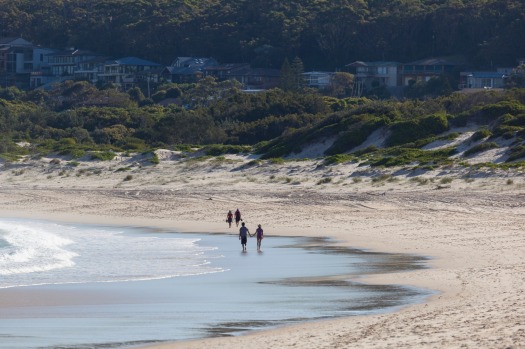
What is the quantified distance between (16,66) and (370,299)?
91.1m

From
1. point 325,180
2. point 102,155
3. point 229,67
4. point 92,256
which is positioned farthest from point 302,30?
point 92,256

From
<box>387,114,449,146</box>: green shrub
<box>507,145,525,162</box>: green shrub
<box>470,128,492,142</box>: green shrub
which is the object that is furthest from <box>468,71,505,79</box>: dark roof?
<box>507,145,525,162</box>: green shrub

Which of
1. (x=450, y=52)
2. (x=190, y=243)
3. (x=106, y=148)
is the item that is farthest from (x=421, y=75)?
(x=190, y=243)

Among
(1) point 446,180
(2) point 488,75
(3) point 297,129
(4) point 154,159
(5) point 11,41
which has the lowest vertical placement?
(4) point 154,159

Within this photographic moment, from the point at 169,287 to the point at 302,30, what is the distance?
7314cm

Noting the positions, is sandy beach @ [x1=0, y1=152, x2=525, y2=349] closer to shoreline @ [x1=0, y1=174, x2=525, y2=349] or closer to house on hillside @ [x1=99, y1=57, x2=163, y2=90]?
shoreline @ [x1=0, y1=174, x2=525, y2=349]

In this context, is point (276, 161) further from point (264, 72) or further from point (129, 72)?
point (129, 72)

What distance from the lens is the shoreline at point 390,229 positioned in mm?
11719

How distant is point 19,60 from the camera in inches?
3999

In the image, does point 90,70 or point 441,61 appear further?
point 90,70

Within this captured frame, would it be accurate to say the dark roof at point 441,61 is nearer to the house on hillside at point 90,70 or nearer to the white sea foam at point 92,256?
the house on hillside at point 90,70

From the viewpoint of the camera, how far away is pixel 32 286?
659 inches

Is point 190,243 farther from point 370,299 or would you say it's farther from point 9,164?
point 9,164

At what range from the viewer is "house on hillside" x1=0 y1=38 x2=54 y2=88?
100562 millimetres
